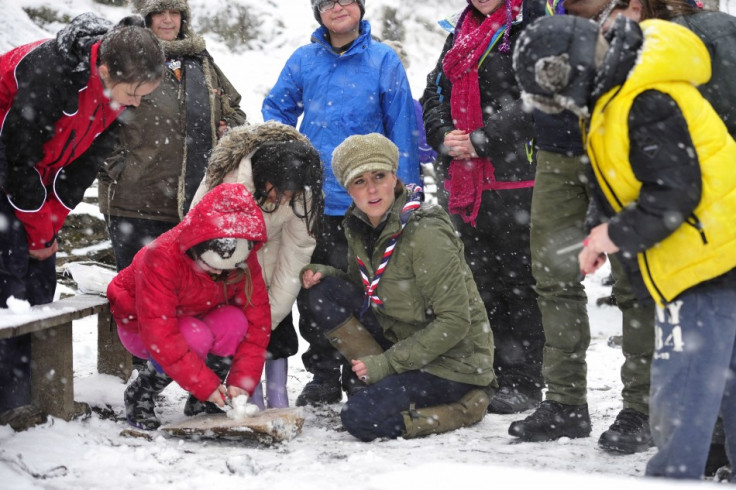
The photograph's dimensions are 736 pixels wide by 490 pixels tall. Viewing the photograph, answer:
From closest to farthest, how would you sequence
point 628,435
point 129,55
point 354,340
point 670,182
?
point 670,182 → point 628,435 → point 129,55 → point 354,340

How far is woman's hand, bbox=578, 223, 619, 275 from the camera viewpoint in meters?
2.25

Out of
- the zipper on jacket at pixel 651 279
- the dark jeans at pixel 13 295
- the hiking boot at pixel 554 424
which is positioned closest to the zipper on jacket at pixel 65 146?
the dark jeans at pixel 13 295

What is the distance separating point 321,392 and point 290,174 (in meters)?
1.19

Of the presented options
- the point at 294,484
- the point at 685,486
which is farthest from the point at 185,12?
the point at 685,486

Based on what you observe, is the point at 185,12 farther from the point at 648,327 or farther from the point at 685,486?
the point at 685,486

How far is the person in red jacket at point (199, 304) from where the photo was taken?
3.16 m

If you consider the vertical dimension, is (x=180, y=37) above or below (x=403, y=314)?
above

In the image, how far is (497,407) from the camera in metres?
3.72

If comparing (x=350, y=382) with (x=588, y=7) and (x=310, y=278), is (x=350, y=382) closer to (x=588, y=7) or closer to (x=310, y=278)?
(x=310, y=278)

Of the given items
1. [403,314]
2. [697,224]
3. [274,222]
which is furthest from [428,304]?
[697,224]

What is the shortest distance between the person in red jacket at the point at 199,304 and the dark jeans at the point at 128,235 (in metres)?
0.78

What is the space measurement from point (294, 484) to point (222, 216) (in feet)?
3.81

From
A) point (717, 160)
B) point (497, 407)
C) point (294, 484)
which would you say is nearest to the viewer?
point (717, 160)

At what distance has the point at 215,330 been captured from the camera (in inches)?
133
